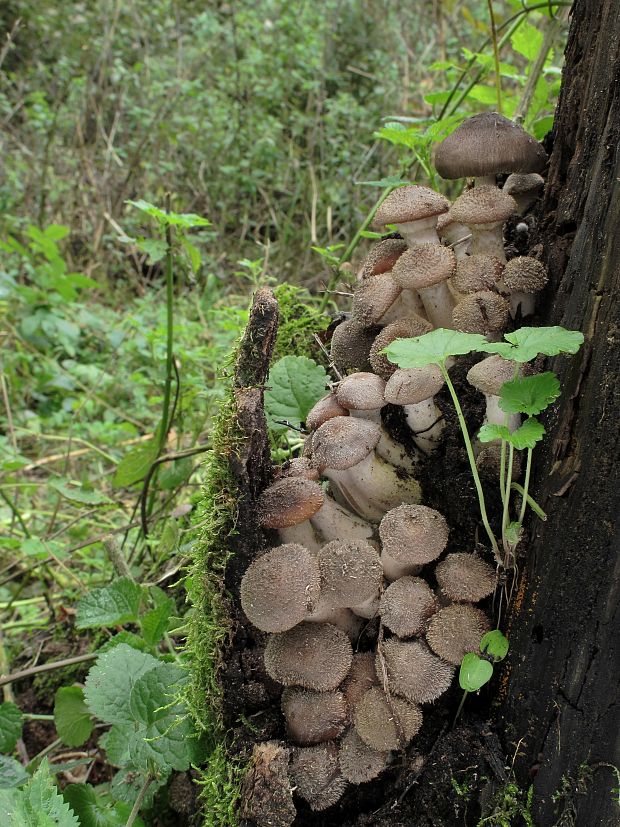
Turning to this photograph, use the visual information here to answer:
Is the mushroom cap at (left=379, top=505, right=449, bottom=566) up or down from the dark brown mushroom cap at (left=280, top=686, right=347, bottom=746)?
up

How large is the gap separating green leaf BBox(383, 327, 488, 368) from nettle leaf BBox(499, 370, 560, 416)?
135 millimetres

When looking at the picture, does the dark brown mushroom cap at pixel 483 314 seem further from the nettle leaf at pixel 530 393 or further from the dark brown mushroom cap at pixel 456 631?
the dark brown mushroom cap at pixel 456 631

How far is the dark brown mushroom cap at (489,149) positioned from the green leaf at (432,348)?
0.78 metres

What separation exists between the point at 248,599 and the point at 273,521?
0.24 metres

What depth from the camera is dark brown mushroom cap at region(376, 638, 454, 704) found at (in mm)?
1708

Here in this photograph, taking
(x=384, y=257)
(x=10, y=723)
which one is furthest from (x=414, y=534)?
(x=10, y=723)

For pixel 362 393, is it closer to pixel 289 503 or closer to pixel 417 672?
pixel 289 503

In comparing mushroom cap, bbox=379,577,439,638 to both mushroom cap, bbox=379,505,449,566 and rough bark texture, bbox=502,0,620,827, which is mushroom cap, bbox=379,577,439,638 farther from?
rough bark texture, bbox=502,0,620,827

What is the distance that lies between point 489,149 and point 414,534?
1.26m

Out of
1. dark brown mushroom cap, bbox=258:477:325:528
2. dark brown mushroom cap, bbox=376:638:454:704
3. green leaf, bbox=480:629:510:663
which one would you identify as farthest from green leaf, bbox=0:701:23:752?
green leaf, bbox=480:629:510:663

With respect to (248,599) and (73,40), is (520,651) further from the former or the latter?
(73,40)

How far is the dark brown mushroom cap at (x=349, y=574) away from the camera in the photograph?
1.81 m

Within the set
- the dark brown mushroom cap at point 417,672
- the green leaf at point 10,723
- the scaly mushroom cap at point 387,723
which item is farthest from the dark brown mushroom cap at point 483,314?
the green leaf at point 10,723

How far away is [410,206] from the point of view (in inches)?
82.6
